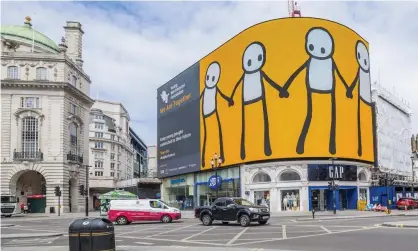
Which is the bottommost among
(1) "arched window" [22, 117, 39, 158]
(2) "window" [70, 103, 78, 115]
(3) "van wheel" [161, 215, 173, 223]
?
(3) "van wheel" [161, 215, 173, 223]

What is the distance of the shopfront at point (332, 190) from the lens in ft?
179

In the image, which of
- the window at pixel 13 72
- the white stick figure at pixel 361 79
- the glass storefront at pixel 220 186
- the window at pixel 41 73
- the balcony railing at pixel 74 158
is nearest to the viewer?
the white stick figure at pixel 361 79

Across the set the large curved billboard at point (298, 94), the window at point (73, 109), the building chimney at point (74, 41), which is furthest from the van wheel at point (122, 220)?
the building chimney at point (74, 41)

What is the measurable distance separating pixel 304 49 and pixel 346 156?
13.2m

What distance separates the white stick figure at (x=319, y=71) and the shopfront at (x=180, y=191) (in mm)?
22947

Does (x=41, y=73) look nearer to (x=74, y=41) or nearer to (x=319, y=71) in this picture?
(x=74, y=41)

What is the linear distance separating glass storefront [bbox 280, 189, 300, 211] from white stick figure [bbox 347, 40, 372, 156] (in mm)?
9789

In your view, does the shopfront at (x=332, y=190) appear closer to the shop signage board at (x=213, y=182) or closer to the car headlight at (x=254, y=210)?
the shop signage board at (x=213, y=182)

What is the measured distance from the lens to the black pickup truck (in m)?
30.5

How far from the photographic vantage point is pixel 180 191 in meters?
77.1

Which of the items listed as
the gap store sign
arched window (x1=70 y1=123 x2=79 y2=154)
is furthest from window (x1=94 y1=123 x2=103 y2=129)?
the gap store sign

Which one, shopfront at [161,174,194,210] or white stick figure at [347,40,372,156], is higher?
white stick figure at [347,40,372,156]

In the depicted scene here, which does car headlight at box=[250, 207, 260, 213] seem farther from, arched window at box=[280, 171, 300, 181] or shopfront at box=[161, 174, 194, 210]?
shopfront at box=[161, 174, 194, 210]

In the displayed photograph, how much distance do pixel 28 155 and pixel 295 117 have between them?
40.5 meters
